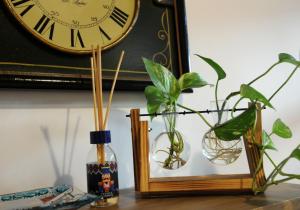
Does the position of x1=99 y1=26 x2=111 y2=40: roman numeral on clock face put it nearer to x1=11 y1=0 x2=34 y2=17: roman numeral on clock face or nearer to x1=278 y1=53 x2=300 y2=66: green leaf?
x1=11 y1=0 x2=34 y2=17: roman numeral on clock face

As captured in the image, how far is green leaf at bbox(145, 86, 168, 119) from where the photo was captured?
2.44 feet

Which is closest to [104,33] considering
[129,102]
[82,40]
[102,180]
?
[82,40]

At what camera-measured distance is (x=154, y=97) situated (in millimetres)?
747

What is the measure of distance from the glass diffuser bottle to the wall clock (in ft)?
0.63

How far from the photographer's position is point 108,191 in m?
0.65

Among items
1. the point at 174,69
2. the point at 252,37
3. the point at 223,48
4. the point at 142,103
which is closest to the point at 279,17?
the point at 252,37

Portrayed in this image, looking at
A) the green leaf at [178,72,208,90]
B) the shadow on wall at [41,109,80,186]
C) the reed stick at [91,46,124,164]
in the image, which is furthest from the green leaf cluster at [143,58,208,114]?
the shadow on wall at [41,109,80,186]

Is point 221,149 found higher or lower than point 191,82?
lower

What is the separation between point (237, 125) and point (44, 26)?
51cm

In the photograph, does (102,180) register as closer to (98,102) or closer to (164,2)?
(98,102)

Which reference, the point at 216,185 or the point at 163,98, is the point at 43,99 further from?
the point at 216,185

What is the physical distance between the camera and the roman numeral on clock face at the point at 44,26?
0.77 metres

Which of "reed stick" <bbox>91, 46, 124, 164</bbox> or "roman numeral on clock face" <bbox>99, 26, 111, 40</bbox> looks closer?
"reed stick" <bbox>91, 46, 124, 164</bbox>

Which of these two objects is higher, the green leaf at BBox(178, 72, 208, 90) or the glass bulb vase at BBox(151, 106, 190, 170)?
the green leaf at BBox(178, 72, 208, 90)
